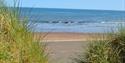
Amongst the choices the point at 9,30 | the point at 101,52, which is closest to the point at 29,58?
the point at 9,30

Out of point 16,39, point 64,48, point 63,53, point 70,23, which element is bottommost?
point 70,23

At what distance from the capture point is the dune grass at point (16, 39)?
6.09 metres

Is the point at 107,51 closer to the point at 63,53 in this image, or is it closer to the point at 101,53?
the point at 101,53

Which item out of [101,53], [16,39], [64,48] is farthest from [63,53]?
[16,39]

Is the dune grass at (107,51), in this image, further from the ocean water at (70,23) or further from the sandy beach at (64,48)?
the ocean water at (70,23)

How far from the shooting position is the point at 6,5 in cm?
636

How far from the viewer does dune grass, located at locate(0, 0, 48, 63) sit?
6094mm

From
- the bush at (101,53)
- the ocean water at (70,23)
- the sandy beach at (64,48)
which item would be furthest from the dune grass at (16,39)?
the bush at (101,53)

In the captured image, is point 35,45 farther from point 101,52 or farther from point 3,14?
point 101,52

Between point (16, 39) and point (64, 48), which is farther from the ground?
point (16, 39)

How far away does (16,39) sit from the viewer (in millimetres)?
6191

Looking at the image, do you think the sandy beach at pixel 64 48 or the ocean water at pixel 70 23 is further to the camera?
the sandy beach at pixel 64 48

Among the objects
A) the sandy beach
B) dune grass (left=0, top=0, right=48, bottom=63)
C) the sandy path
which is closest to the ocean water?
dune grass (left=0, top=0, right=48, bottom=63)

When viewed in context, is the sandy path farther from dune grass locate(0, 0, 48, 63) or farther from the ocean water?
dune grass locate(0, 0, 48, 63)
